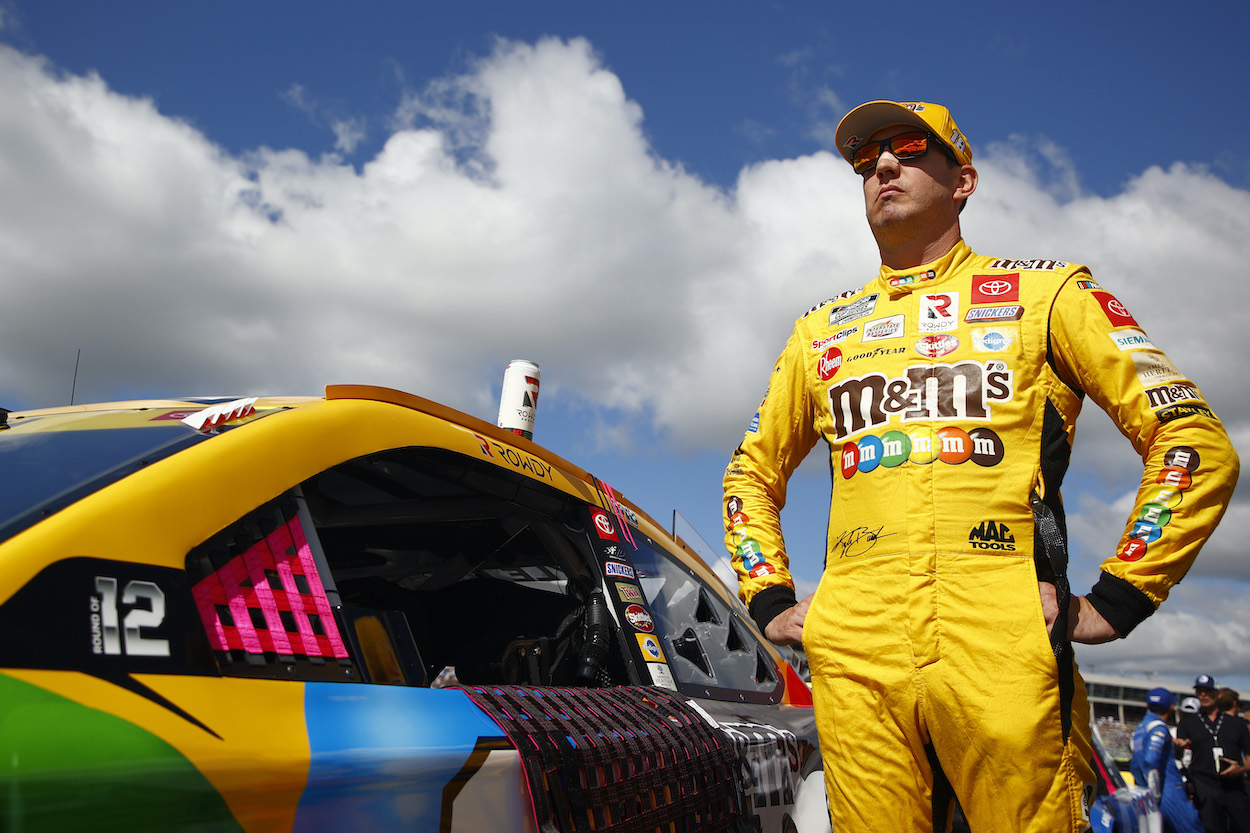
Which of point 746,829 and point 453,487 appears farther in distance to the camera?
point 453,487

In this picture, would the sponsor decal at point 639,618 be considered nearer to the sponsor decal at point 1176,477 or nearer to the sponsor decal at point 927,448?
the sponsor decal at point 927,448

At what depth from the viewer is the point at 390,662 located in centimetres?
177

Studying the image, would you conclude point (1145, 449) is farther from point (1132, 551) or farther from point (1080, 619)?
point (1080, 619)

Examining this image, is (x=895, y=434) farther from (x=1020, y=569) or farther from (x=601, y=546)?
(x=601, y=546)

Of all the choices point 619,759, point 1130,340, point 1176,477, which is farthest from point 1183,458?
point 619,759

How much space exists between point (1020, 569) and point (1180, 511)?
0.28 meters

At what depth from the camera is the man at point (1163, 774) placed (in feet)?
23.5

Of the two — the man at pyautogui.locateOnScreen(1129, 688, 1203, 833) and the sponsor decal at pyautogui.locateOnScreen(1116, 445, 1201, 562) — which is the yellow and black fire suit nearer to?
the sponsor decal at pyautogui.locateOnScreen(1116, 445, 1201, 562)

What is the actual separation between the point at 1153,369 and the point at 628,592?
1.50 meters

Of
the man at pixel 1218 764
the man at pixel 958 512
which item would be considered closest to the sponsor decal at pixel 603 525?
the man at pixel 958 512

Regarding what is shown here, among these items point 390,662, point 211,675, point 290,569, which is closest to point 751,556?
point 390,662

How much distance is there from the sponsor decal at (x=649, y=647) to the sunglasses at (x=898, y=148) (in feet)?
4.56

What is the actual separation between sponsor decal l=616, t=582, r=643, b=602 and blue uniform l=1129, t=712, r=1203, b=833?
636 cm

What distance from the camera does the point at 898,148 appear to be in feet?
6.93
